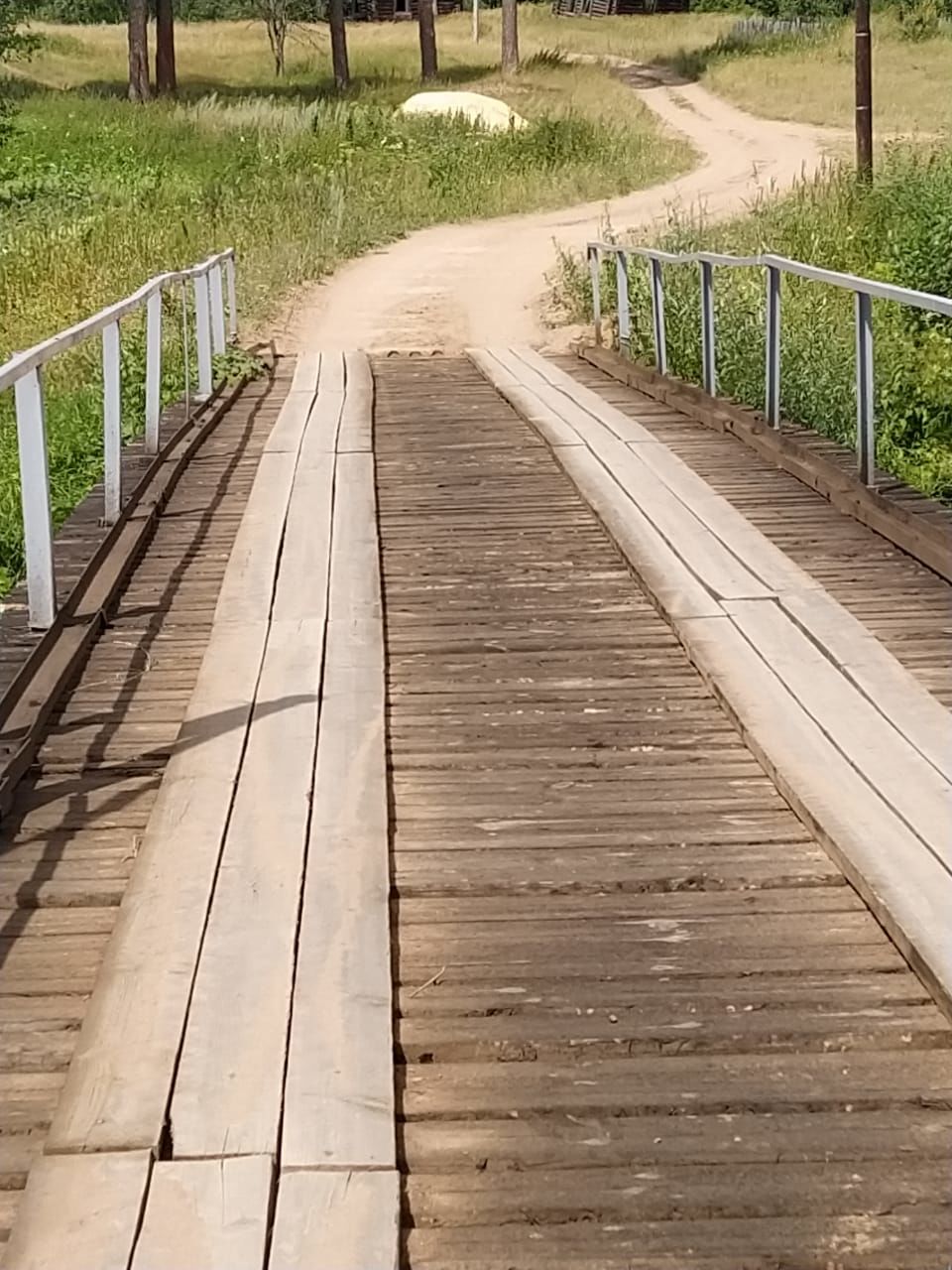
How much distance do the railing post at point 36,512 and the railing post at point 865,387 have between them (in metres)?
3.80

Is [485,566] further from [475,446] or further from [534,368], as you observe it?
[534,368]

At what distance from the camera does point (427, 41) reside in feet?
163

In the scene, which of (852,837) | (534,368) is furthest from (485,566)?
(534,368)

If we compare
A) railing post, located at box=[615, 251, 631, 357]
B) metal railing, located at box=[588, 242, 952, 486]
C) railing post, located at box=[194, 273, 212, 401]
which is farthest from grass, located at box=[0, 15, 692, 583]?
metal railing, located at box=[588, 242, 952, 486]

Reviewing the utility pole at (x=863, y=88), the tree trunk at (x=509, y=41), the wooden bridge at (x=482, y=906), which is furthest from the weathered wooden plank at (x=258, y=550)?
the tree trunk at (x=509, y=41)

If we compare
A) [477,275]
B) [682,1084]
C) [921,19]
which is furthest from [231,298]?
[921,19]

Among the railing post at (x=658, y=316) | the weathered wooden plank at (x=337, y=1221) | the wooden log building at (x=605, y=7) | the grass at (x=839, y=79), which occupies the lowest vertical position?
the weathered wooden plank at (x=337, y=1221)

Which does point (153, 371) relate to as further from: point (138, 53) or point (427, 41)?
point (427, 41)

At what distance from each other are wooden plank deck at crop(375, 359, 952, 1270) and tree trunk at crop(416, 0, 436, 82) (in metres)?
47.9

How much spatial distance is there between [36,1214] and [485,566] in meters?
4.51

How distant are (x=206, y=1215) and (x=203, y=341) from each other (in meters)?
10.4

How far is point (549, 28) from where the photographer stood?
67.9 meters

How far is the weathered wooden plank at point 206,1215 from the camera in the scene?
8.01ft

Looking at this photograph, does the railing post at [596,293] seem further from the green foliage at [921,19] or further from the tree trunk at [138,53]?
the green foliage at [921,19]
